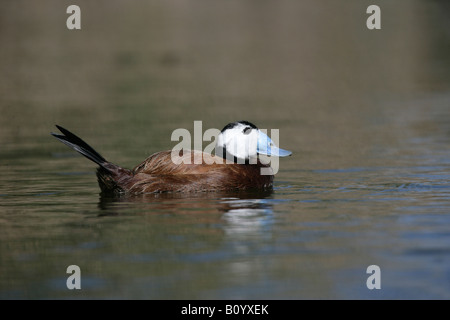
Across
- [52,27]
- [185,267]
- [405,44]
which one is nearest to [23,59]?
[52,27]

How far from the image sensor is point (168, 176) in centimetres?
973

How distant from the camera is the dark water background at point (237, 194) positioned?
6.68 meters

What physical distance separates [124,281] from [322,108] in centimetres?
1139

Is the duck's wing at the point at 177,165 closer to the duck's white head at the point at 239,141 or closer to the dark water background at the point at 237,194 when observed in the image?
the dark water background at the point at 237,194

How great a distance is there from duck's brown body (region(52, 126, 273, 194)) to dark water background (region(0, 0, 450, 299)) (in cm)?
19

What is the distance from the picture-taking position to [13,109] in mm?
17641

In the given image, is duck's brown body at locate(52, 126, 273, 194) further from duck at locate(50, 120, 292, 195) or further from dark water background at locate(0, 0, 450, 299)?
dark water background at locate(0, 0, 450, 299)

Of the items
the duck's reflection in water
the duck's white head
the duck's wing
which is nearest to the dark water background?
the duck's reflection in water

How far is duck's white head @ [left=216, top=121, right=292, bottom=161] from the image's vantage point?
10.3m

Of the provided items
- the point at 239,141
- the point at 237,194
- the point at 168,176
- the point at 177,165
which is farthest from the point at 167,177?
the point at 239,141

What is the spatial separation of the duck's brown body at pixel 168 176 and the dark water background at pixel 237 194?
0.19 m

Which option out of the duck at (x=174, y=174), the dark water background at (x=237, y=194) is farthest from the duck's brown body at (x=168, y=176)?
the dark water background at (x=237, y=194)

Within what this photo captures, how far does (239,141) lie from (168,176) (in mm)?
1049
